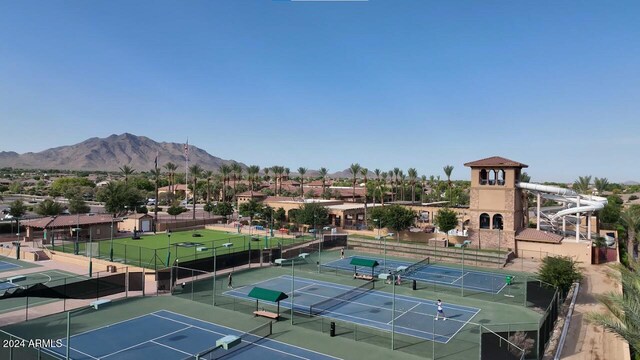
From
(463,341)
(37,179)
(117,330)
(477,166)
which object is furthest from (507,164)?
(37,179)

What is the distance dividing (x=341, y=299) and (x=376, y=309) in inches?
119

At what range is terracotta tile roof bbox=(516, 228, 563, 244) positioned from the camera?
44.3 meters

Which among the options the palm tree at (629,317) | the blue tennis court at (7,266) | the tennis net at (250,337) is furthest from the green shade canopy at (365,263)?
the blue tennis court at (7,266)

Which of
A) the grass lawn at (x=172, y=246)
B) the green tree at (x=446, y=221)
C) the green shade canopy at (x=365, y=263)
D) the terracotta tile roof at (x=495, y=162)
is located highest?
the terracotta tile roof at (x=495, y=162)

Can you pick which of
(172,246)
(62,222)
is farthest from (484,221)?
(62,222)

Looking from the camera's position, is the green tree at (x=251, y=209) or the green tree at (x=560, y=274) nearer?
the green tree at (x=560, y=274)

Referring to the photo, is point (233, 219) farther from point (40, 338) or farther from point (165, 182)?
point (165, 182)

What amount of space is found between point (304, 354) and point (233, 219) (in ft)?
190

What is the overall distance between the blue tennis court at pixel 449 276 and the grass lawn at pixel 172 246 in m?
11.1

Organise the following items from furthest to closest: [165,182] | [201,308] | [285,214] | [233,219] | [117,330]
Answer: [165,182], [233,219], [285,214], [201,308], [117,330]

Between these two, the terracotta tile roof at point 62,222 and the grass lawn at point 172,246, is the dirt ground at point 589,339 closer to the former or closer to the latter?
the grass lawn at point 172,246

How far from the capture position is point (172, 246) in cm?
4766

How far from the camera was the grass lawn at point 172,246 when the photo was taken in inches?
1550

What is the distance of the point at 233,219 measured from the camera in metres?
75.8
